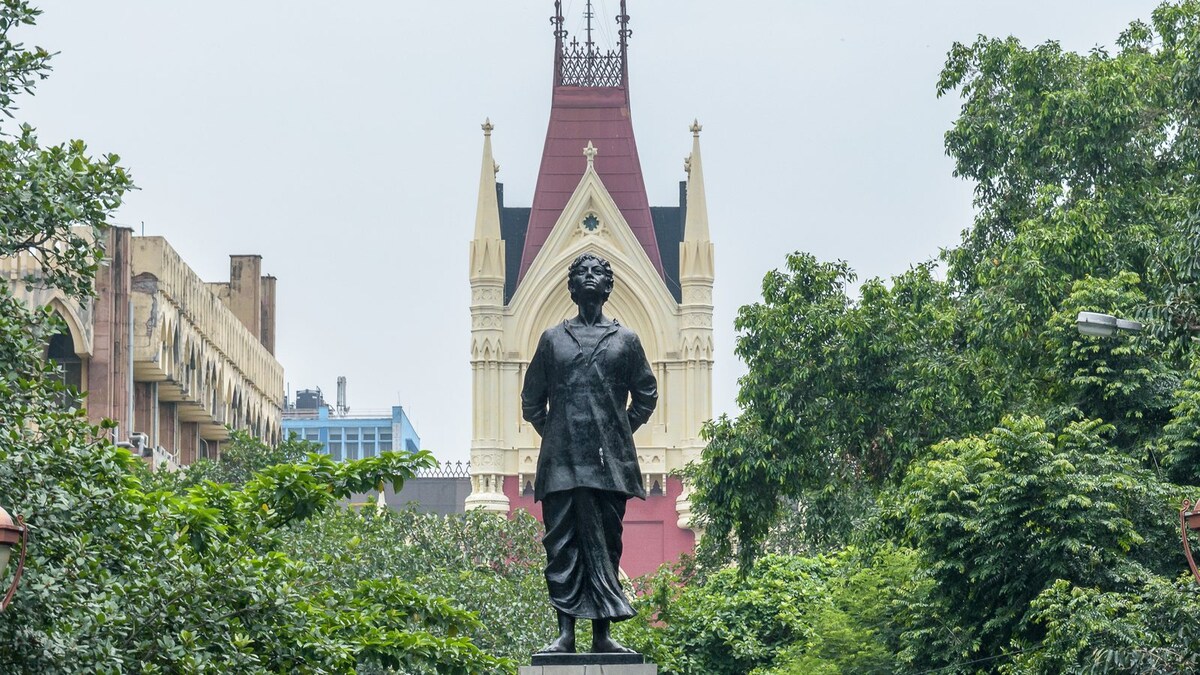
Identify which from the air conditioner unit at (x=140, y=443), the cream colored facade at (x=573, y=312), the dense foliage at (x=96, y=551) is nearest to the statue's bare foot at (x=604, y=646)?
the dense foliage at (x=96, y=551)

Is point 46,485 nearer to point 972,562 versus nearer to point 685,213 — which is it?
point 972,562

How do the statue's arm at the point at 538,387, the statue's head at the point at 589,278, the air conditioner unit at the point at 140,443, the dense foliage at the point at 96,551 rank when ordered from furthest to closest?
the air conditioner unit at the point at 140,443 < the dense foliage at the point at 96,551 < the statue's arm at the point at 538,387 < the statue's head at the point at 589,278

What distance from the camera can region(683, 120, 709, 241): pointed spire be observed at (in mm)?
114875

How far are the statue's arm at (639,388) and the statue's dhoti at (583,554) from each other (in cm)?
61

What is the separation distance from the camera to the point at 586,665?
16250 mm

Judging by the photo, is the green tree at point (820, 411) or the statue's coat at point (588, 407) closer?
the statue's coat at point (588, 407)

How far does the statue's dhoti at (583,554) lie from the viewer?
16.8m

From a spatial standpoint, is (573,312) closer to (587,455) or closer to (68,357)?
(68,357)

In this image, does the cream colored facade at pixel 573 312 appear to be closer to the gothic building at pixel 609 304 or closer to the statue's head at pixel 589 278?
the gothic building at pixel 609 304

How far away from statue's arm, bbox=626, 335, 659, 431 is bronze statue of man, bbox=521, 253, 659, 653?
13mm

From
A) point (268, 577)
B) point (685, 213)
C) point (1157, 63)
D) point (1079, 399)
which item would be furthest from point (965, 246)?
point (685, 213)

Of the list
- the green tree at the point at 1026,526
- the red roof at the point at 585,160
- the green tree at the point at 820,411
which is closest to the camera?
the green tree at the point at 1026,526

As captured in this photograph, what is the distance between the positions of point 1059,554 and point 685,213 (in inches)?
3490

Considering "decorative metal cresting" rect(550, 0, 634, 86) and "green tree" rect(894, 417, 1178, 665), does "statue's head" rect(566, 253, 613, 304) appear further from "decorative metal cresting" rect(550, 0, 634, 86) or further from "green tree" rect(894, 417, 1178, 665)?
"decorative metal cresting" rect(550, 0, 634, 86)
